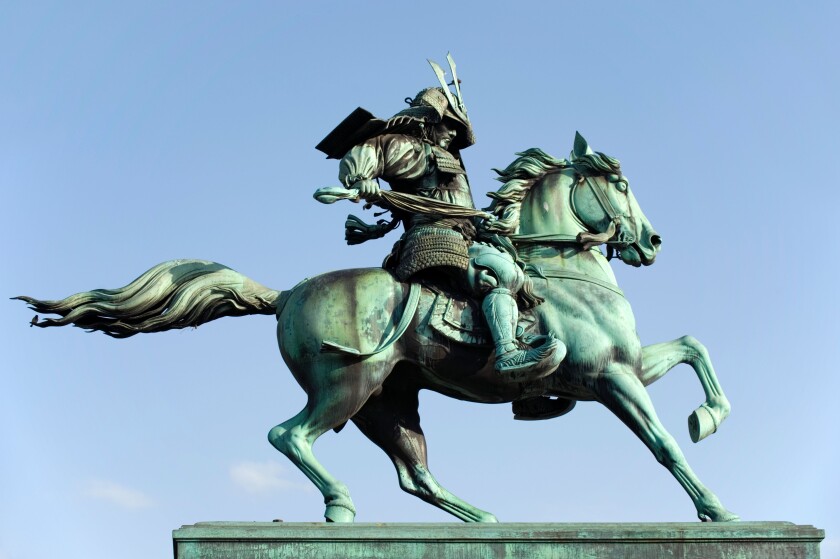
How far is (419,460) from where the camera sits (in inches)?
524

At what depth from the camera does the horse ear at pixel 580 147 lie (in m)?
14.0

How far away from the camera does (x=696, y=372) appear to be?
13.4m

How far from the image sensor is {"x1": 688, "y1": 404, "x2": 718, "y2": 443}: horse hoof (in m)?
13.0

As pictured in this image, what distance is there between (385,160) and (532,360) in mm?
2092

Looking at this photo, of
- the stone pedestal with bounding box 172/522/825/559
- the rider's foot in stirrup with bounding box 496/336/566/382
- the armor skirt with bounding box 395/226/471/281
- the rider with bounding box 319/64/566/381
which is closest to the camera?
the stone pedestal with bounding box 172/522/825/559

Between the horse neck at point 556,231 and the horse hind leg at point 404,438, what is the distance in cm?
147

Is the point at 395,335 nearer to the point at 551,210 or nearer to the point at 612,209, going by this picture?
the point at 551,210

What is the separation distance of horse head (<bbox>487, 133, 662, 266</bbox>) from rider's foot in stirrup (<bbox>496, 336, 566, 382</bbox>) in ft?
3.97

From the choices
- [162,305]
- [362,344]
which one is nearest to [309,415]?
[362,344]

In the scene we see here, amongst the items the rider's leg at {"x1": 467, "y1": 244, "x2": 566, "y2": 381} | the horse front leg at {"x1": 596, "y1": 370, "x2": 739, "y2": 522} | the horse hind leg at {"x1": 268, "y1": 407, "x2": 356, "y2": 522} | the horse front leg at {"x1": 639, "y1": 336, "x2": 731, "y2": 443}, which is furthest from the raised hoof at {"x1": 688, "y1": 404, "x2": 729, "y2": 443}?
the horse hind leg at {"x1": 268, "y1": 407, "x2": 356, "y2": 522}

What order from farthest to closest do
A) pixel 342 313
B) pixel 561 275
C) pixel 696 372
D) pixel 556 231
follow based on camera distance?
pixel 556 231, pixel 696 372, pixel 561 275, pixel 342 313

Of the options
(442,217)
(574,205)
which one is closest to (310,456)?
(442,217)

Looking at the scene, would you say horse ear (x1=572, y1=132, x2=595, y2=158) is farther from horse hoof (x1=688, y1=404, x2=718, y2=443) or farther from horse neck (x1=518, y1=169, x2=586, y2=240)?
horse hoof (x1=688, y1=404, x2=718, y2=443)

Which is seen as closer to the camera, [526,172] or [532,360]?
[532,360]
